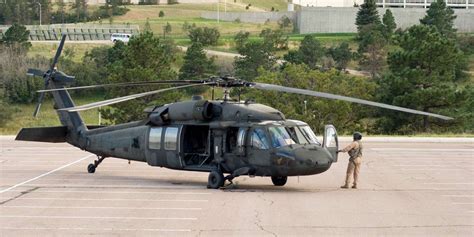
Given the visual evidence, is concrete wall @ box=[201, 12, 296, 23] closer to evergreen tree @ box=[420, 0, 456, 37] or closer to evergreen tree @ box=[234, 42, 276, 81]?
evergreen tree @ box=[420, 0, 456, 37]

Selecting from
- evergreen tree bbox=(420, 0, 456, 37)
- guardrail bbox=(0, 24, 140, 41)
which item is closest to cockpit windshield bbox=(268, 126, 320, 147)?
evergreen tree bbox=(420, 0, 456, 37)

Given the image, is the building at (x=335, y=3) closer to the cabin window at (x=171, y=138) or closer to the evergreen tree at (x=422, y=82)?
the evergreen tree at (x=422, y=82)

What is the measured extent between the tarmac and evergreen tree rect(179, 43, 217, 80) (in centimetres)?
4646

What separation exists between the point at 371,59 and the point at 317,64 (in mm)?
6026

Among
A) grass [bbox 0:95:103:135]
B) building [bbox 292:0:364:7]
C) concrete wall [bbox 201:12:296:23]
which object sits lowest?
grass [bbox 0:95:103:135]

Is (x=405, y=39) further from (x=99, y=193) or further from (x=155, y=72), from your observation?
(x=99, y=193)

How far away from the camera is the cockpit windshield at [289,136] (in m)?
19.8

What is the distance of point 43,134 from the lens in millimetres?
23953

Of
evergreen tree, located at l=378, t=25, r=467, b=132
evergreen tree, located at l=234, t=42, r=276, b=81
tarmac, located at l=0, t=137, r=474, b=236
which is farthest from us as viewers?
evergreen tree, located at l=234, t=42, r=276, b=81

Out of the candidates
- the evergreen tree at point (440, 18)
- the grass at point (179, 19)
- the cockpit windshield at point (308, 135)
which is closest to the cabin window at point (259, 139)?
the cockpit windshield at point (308, 135)

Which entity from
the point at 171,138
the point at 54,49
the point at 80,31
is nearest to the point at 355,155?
the point at 171,138

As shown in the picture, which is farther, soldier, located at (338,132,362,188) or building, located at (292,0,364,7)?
building, located at (292,0,364,7)

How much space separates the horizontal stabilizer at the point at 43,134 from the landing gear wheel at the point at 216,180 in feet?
18.9

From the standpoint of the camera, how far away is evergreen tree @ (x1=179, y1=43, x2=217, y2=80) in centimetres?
7488
